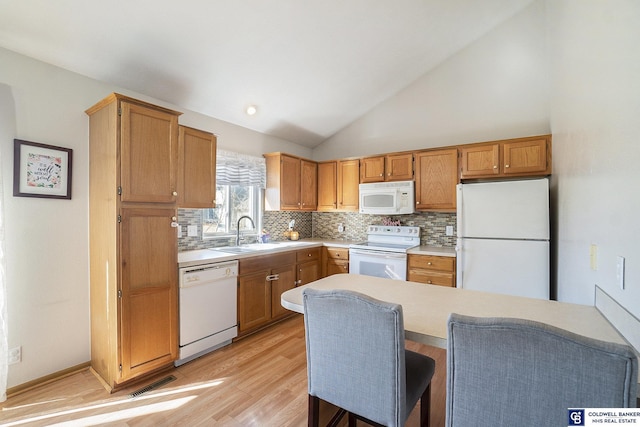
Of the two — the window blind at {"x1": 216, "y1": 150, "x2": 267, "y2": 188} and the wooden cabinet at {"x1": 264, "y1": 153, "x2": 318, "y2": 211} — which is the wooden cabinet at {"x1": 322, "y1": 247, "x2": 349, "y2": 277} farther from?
the window blind at {"x1": 216, "y1": 150, "x2": 267, "y2": 188}

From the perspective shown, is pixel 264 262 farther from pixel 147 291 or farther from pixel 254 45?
pixel 254 45

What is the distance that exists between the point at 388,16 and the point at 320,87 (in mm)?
1033

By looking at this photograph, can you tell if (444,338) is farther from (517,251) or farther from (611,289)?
(517,251)

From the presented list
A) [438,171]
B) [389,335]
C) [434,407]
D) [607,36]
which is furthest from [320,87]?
[434,407]

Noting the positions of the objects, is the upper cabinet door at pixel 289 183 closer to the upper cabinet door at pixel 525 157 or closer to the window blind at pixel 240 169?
the window blind at pixel 240 169

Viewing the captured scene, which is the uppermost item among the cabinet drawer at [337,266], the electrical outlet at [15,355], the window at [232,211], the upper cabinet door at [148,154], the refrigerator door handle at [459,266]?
the upper cabinet door at [148,154]

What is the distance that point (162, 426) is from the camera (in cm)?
172

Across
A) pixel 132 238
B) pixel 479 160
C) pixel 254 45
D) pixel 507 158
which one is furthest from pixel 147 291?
pixel 507 158

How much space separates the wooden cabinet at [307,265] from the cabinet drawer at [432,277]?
1.28 metres

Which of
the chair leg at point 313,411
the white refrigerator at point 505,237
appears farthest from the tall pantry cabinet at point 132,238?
the white refrigerator at point 505,237

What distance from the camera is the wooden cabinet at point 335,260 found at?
3.80 meters

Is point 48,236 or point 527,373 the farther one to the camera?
point 48,236

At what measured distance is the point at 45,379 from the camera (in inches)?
83.7

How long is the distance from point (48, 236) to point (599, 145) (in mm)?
3593
